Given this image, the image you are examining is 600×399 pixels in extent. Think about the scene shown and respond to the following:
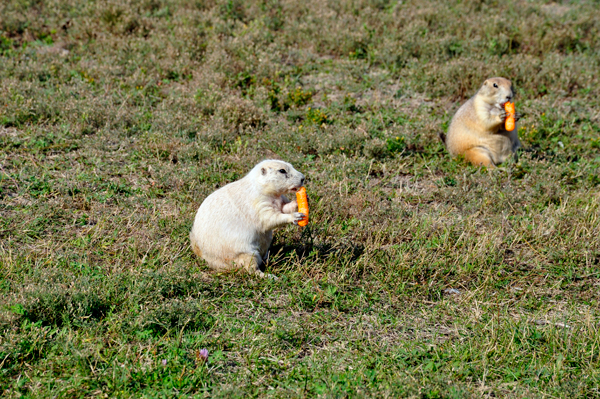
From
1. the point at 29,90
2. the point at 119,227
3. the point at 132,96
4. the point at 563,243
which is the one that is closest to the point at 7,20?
the point at 29,90

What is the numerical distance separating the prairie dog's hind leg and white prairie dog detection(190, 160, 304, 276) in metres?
3.80

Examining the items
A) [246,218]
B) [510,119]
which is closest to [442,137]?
[510,119]

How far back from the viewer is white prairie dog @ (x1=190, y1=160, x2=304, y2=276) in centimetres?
557

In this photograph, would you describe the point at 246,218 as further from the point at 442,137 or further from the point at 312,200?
the point at 442,137

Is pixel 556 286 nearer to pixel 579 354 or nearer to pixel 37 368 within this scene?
pixel 579 354

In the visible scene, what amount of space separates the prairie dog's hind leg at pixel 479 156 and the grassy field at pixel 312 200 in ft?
1.05

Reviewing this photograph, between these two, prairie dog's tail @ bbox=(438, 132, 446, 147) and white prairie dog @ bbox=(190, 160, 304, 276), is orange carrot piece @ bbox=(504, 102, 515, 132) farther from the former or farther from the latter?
white prairie dog @ bbox=(190, 160, 304, 276)

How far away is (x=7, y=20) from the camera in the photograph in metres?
11.3

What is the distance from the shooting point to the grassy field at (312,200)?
4547 mm

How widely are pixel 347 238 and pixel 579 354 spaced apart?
106 inches

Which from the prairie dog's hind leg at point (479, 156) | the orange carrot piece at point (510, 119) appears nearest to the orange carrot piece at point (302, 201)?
the prairie dog's hind leg at point (479, 156)

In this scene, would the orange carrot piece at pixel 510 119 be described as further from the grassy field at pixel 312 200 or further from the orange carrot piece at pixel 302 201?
the orange carrot piece at pixel 302 201

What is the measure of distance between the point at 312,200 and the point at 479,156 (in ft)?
9.51

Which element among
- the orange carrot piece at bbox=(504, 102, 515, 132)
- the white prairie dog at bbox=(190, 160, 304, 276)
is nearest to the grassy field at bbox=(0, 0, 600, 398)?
the white prairie dog at bbox=(190, 160, 304, 276)
